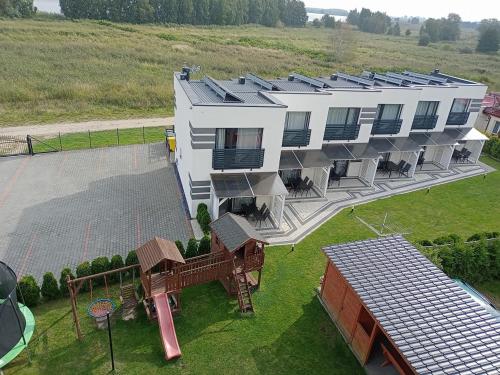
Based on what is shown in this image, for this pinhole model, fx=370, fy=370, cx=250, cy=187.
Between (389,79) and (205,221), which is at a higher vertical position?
(389,79)

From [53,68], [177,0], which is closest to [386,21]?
[177,0]

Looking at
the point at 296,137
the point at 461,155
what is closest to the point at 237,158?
the point at 296,137

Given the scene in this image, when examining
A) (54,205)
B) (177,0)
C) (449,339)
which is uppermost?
(177,0)

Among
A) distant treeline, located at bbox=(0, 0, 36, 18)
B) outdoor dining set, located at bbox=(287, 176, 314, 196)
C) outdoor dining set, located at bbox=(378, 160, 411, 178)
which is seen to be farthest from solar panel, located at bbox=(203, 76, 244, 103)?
distant treeline, located at bbox=(0, 0, 36, 18)

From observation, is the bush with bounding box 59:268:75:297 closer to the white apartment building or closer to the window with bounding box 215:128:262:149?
the white apartment building

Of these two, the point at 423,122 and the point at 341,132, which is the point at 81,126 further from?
the point at 423,122

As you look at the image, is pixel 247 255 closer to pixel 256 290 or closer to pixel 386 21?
pixel 256 290
